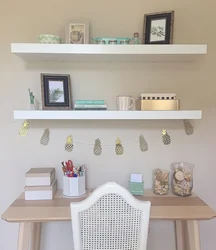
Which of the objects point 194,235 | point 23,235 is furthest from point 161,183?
point 23,235

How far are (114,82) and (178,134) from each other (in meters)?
0.59

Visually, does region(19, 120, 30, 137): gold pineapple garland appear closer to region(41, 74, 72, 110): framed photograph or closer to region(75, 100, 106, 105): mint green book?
region(41, 74, 72, 110): framed photograph

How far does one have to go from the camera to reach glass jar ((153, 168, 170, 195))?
181 cm

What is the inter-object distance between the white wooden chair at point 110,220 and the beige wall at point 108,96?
0.65 meters

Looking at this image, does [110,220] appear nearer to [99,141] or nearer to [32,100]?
[99,141]

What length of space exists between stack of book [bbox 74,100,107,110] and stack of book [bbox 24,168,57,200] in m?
0.47

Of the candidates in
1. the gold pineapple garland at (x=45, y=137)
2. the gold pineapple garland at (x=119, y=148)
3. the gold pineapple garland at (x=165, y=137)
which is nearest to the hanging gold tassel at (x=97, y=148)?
the gold pineapple garland at (x=119, y=148)

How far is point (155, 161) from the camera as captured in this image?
1.93 meters

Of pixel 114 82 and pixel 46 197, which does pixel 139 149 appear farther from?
pixel 46 197

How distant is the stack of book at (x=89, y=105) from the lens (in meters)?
1.72

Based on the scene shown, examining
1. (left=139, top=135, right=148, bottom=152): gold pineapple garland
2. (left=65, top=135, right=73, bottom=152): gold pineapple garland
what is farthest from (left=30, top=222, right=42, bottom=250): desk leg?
(left=139, top=135, right=148, bottom=152): gold pineapple garland

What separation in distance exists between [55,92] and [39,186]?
62 centimetres

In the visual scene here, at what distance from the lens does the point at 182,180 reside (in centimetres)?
179

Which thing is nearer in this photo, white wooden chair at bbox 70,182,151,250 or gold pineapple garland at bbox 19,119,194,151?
white wooden chair at bbox 70,182,151,250
